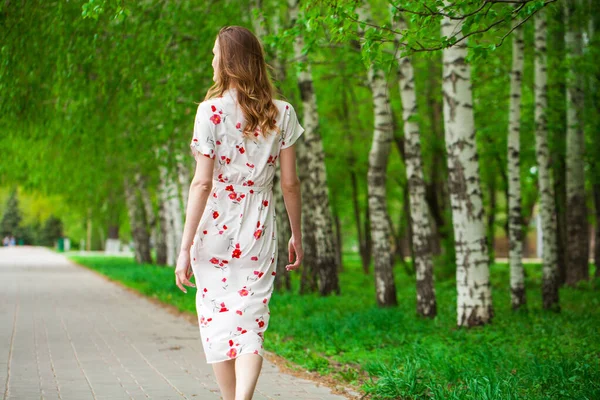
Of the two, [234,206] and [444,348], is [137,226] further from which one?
[234,206]

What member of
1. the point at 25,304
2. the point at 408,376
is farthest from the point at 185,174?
the point at 408,376

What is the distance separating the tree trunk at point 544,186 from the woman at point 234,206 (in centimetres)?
958

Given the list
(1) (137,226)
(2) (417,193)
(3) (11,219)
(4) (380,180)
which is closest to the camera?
(2) (417,193)

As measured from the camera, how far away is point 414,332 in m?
10.2

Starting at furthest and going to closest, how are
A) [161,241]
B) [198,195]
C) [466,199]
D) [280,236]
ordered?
[161,241] < [280,236] < [466,199] < [198,195]

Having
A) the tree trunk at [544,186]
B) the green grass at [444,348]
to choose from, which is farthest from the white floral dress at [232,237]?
the tree trunk at [544,186]

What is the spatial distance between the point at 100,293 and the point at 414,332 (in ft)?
37.5

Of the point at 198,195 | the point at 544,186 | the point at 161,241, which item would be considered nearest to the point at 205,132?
the point at 198,195

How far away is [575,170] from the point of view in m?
17.8

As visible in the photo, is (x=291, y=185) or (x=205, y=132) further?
(x=291, y=185)

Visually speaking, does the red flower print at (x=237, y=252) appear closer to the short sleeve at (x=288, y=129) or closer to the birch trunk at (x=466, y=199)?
the short sleeve at (x=288, y=129)

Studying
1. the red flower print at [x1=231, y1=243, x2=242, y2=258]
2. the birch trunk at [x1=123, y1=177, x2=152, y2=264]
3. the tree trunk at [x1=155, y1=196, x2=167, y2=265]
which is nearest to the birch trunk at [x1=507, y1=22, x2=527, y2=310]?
the red flower print at [x1=231, y1=243, x2=242, y2=258]

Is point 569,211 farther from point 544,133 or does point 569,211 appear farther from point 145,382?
point 145,382

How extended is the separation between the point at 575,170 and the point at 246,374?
14922 millimetres
